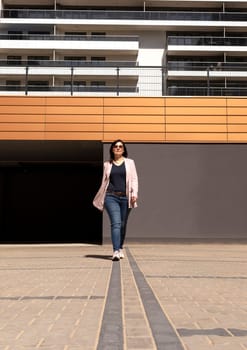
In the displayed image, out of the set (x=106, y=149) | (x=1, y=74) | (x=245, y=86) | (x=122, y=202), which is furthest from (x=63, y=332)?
(x=1, y=74)

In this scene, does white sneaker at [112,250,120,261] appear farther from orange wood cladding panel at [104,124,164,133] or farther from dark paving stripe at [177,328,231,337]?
orange wood cladding panel at [104,124,164,133]

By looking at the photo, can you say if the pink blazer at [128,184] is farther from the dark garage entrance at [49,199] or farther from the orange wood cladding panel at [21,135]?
the dark garage entrance at [49,199]

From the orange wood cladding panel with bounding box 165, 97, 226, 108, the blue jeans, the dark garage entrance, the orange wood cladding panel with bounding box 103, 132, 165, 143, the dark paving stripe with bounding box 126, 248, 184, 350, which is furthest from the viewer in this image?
the dark garage entrance

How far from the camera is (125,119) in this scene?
1302cm

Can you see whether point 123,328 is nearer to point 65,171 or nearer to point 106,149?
point 106,149

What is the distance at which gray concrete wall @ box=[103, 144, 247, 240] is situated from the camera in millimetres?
12672

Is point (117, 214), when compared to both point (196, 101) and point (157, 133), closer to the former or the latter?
point (157, 133)

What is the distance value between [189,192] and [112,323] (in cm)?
941

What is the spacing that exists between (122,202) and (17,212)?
14.8 meters

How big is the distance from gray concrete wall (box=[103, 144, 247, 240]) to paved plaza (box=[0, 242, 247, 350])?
16.6ft

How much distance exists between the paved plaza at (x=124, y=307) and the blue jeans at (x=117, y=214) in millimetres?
404

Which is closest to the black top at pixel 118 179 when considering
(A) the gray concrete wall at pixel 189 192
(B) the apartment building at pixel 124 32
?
(A) the gray concrete wall at pixel 189 192

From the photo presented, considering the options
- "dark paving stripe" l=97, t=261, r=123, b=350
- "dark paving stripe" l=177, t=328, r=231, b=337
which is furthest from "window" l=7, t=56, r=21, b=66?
"dark paving stripe" l=177, t=328, r=231, b=337

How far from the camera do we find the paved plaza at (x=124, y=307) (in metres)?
3.19
